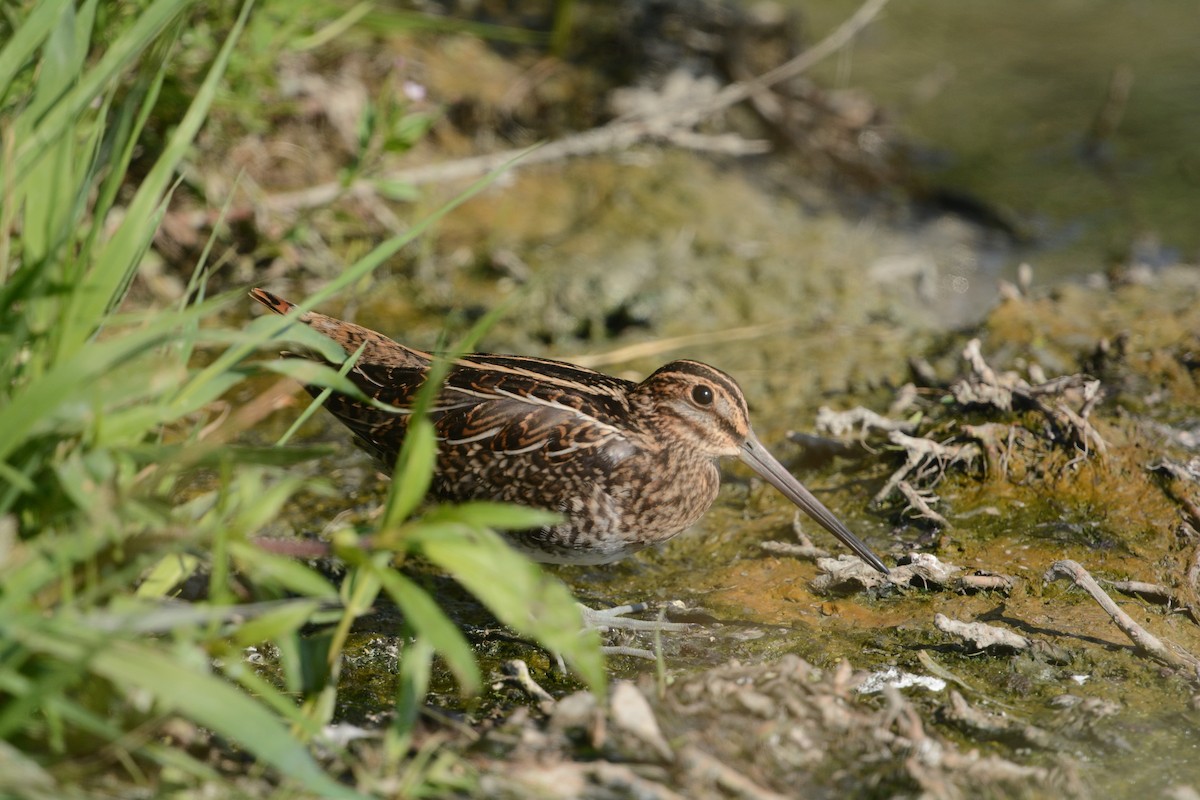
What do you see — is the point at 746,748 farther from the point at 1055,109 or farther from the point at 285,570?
the point at 1055,109

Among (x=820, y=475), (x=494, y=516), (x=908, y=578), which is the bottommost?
(x=820, y=475)

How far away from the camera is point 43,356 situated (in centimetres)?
232

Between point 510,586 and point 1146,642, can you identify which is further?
point 1146,642

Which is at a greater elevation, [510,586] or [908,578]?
[510,586]

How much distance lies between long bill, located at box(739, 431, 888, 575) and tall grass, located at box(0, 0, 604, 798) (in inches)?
54.4

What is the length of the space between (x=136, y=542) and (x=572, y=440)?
5.07 feet

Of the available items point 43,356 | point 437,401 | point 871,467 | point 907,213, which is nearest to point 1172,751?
point 871,467

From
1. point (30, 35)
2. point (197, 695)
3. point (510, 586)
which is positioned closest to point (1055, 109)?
point (30, 35)

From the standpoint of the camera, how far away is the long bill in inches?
136

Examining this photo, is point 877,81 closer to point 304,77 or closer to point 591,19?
point 591,19

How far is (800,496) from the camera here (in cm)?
368

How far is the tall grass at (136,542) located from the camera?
1.98 meters

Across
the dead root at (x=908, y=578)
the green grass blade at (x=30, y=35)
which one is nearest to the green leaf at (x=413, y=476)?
the green grass blade at (x=30, y=35)

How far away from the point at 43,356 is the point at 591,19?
16.8 ft
